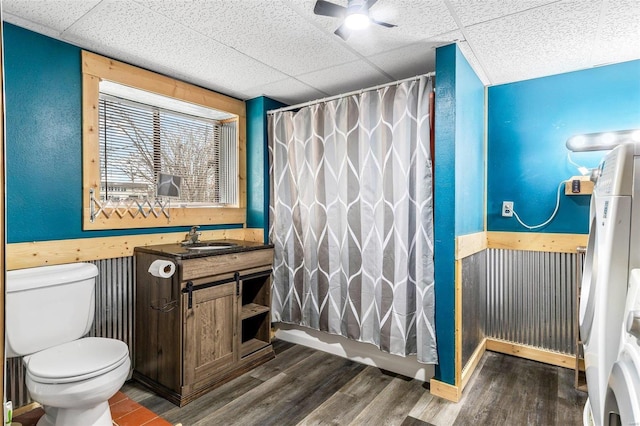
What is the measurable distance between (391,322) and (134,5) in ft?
8.21

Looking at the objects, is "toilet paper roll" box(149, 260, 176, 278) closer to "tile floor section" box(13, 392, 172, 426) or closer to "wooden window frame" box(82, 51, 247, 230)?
"wooden window frame" box(82, 51, 247, 230)

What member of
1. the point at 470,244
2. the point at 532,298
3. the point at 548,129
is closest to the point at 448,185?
the point at 470,244

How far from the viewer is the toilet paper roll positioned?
2171 mm

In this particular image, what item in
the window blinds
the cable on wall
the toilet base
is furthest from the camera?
the cable on wall

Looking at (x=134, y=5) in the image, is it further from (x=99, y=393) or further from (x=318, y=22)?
(x=99, y=393)

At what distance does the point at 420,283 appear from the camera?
94.4 inches

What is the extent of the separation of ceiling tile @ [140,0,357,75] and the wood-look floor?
2.31 metres

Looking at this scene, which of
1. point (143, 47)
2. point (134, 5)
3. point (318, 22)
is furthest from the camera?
point (143, 47)

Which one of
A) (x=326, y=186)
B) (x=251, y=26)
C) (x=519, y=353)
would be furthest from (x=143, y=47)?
(x=519, y=353)

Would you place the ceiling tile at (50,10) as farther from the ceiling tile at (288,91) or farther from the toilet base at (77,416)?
the toilet base at (77,416)

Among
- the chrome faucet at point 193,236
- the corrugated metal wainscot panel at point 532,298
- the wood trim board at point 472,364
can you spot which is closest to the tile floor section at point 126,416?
the chrome faucet at point 193,236

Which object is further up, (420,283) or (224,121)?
(224,121)

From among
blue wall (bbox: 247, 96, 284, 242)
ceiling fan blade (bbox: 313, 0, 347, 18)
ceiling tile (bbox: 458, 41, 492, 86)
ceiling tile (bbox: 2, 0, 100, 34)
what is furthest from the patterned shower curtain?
ceiling tile (bbox: 2, 0, 100, 34)

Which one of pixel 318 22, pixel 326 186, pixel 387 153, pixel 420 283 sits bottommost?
pixel 420 283
